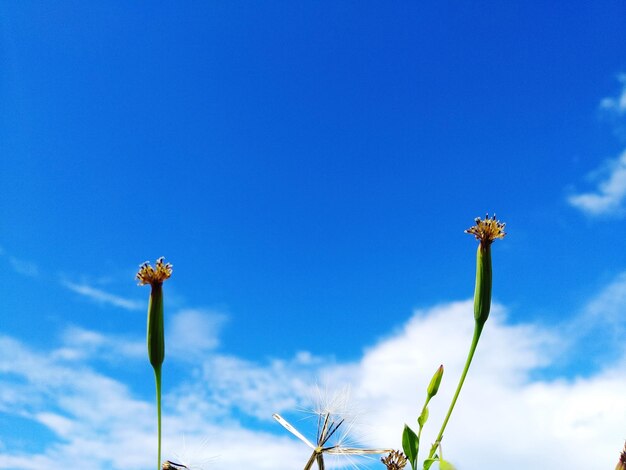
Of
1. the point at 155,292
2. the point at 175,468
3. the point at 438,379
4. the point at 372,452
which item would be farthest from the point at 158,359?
the point at 438,379

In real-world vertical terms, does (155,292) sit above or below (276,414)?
above

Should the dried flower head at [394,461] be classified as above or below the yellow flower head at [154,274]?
below

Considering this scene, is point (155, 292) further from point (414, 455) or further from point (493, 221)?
point (493, 221)

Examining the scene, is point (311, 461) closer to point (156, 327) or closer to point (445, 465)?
point (445, 465)

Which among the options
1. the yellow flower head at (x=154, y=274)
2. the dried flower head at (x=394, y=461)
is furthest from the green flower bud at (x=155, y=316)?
the dried flower head at (x=394, y=461)

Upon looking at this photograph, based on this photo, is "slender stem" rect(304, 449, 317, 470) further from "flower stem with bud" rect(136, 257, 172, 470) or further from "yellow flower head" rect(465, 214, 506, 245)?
"yellow flower head" rect(465, 214, 506, 245)

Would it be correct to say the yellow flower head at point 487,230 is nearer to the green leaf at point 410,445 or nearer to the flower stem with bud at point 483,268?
the flower stem with bud at point 483,268

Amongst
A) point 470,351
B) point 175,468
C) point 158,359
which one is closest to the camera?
Result: point 175,468
